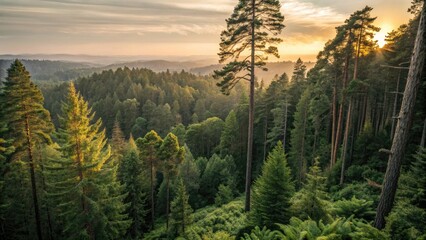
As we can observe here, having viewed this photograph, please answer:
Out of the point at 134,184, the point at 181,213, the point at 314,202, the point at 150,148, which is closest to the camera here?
the point at 314,202

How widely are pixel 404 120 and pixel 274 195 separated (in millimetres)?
6149

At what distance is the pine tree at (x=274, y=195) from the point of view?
12.0m

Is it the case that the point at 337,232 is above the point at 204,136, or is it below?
above

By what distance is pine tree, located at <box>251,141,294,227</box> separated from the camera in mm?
12016

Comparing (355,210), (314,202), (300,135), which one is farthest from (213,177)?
(355,210)

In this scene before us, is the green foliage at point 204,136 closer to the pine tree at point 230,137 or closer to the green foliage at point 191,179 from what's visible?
the pine tree at point 230,137

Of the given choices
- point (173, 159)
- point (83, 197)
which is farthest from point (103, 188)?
point (173, 159)

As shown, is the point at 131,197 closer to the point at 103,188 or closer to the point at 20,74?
the point at 103,188

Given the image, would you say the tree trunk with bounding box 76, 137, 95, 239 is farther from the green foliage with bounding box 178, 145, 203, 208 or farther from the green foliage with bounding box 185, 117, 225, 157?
the green foliage with bounding box 185, 117, 225, 157

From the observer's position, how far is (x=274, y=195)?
12.3m

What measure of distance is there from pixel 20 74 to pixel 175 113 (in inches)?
2472

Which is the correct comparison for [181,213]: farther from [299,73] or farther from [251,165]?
[299,73]

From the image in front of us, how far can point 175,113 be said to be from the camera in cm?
8019

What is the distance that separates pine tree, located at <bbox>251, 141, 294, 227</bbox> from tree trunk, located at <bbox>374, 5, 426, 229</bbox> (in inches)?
157
